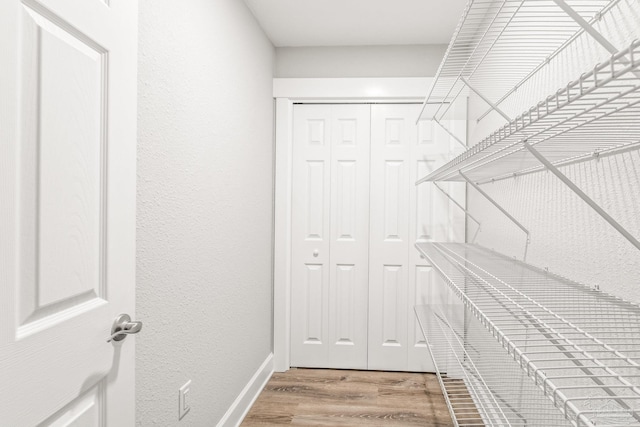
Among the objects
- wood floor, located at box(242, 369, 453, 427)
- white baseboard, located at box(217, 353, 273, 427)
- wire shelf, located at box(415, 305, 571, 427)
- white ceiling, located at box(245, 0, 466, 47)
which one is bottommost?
wood floor, located at box(242, 369, 453, 427)

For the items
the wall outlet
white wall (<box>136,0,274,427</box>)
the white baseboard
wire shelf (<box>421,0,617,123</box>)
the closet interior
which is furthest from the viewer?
the white baseboard

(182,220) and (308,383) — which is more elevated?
(182,220)

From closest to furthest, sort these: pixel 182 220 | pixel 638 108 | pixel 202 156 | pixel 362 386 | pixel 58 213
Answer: pixel 638 108 < pixel 58 213 < pixel 182 220 < pixel 202 156 < pixel 362 386

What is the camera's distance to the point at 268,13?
2.62m

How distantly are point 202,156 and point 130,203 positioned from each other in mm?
808

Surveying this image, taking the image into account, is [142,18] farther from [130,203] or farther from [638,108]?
[638,108]

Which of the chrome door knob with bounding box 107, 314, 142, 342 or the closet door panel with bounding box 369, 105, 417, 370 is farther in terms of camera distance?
the closet door panel with bounding box 369, 105, 417, 370

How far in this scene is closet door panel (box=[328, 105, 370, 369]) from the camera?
3.21 metres

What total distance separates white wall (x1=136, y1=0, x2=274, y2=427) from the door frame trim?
0.34 metres

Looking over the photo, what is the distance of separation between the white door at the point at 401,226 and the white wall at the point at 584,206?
3.78ft

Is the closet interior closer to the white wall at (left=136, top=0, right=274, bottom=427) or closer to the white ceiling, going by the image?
the white ceiling

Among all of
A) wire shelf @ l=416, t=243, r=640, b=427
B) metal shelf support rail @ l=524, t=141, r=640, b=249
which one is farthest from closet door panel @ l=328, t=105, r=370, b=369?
metal shelf support rail @ l=524, t=141, r=640, b=249

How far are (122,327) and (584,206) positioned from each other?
4.24 feet

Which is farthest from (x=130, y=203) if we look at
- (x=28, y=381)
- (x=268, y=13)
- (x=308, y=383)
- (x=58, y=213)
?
(x=308, y=383)
